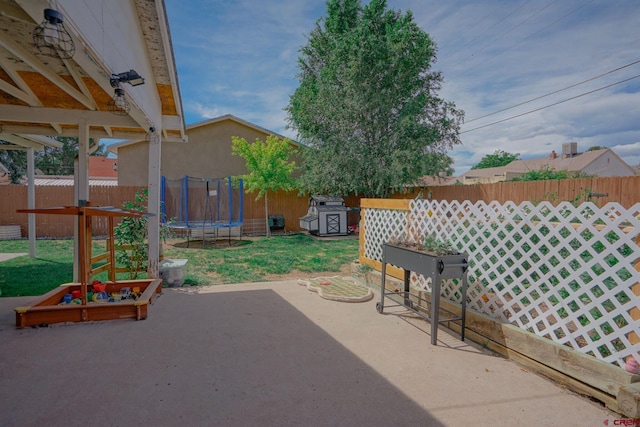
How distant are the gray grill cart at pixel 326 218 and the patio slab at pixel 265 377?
903 centimetres

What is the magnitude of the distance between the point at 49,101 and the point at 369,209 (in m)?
5.41

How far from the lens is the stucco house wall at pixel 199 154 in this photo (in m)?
13.3

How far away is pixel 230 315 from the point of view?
4094 millimetres

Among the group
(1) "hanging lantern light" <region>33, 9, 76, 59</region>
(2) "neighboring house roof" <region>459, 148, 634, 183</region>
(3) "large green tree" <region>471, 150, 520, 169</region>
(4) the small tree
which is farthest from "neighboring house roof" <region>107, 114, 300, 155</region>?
(3) "large green tree" <region>471, 150, 520, 169</region>

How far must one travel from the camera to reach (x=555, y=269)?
9.00 ft

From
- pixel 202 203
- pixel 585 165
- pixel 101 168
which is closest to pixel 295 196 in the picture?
pixel 202 203

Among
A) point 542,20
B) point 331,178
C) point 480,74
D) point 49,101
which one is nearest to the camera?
point 49,101

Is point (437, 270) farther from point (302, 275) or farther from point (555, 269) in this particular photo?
point (302, 275)

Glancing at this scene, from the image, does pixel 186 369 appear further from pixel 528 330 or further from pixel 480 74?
pixel 480 74

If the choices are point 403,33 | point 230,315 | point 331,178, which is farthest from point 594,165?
point 230,315

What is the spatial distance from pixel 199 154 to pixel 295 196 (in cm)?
454

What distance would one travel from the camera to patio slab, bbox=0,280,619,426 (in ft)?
6.95

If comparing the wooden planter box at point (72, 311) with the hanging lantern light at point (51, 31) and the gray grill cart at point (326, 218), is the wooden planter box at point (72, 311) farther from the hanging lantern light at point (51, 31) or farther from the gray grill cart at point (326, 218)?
the gray grill cart at point (326, 218)

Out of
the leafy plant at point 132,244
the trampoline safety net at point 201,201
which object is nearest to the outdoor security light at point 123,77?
the leafy plant at point 132,244
